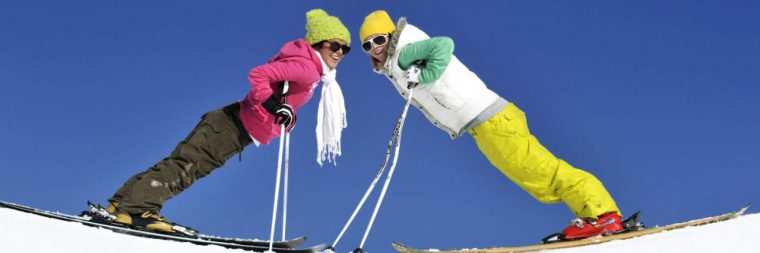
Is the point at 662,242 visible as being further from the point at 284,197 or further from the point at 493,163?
the point at 284,197

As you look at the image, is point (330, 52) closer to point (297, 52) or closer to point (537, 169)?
point (297, 52)

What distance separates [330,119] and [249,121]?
0.64 metres

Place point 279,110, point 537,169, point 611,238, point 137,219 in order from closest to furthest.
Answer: point 137,219 → point 279,110 → point 611,238 → point 537,169

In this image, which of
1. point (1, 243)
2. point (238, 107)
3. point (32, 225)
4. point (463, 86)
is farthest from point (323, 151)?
point (1, 243)

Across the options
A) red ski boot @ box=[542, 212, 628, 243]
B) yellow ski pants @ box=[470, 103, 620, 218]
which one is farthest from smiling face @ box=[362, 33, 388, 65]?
red ski boot @ box=[542, 212, 628, 243]

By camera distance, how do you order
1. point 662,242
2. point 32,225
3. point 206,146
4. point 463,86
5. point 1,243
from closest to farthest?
1. point 1,243
2. point 32,225
3. point 662,242
4. point 206,146
5. point 463,86

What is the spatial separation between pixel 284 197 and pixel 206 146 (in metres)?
0.64

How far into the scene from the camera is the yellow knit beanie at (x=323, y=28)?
488 cm

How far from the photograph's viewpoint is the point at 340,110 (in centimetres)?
524

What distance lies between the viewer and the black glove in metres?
4.58

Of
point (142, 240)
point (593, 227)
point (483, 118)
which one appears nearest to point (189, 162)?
point (142, 240)

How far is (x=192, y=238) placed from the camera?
4.60 metres

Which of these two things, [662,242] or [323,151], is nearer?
[662,242]

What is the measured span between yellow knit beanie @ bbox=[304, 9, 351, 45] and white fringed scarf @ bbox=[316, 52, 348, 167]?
0.35 metres
